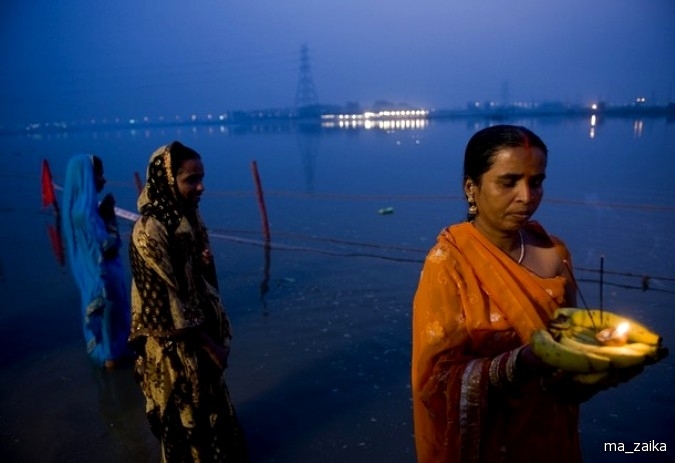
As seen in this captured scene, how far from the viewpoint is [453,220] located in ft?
39.0

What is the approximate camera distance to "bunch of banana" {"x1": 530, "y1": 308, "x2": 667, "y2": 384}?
1231mm

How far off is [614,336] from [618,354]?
0.12 metres

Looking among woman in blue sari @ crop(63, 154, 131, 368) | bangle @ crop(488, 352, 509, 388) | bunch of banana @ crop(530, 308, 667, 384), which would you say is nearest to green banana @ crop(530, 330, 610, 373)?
bunch of banana @ crop(530, 308, 667, 384)

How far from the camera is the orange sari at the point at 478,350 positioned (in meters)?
1.65

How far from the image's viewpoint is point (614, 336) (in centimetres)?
134

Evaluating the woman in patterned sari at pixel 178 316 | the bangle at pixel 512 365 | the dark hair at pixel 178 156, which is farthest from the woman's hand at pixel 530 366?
the dark hair at pixel 178 156

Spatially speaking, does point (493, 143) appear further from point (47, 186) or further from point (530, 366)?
point (47, 186)

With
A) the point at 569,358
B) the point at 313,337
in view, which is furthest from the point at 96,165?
the point at 569,358

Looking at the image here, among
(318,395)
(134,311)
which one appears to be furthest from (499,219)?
(318,395)

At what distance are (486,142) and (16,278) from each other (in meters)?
8.77

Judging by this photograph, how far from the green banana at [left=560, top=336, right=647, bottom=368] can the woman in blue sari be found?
4252 millimetres

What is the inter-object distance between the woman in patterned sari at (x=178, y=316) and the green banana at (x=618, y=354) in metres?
1.96

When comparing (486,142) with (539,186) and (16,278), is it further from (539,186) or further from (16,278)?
(16,278)

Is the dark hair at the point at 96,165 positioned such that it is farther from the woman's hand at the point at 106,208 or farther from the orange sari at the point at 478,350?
the orange sari at the point at 478,350
